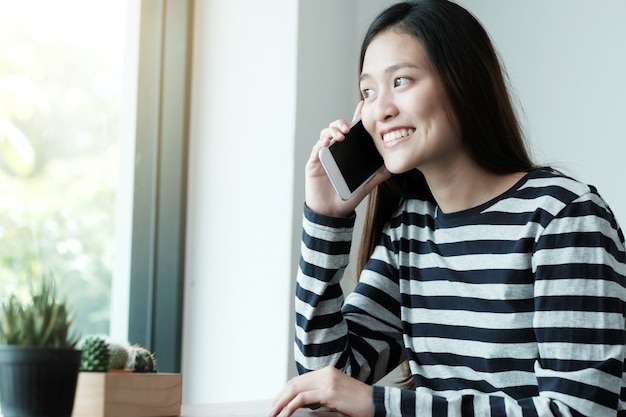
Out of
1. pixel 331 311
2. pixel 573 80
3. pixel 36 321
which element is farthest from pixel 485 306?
pixel 573 80

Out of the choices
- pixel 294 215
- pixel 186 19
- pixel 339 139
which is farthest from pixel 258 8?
pixel 339 139

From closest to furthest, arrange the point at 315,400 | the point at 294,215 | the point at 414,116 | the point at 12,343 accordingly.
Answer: the point at 12,343, the point at 315,400, the point at 414,116, the point at 294,215

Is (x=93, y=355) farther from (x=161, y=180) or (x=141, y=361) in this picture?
(x=161, y=180)

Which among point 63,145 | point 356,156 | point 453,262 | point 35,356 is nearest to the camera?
point 35,356

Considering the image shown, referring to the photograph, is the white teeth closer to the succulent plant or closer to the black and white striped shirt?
the black and white striped shirt

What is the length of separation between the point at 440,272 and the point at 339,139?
0.26 meters

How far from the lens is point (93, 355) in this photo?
968 mm

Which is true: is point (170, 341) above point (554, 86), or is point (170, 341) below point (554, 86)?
below

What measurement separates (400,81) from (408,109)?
0.17ft

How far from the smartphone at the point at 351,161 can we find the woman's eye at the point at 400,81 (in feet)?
A: 0.37

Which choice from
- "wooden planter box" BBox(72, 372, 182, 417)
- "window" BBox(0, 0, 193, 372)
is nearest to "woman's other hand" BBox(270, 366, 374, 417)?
"wooden planter box" BBox(72, 372, 182, 417)

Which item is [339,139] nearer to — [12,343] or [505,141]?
[505,141]

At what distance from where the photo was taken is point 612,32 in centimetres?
189

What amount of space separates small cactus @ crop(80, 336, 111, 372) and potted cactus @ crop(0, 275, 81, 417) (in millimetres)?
141
